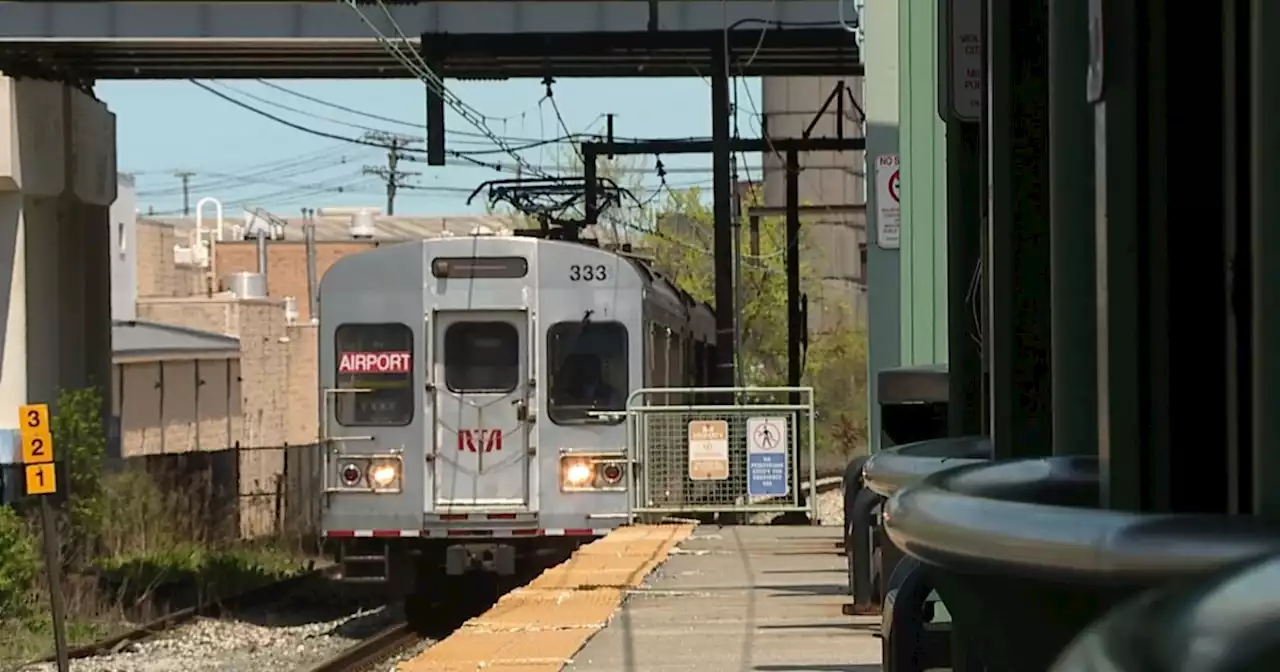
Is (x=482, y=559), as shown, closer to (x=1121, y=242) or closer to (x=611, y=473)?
(x=611, y=473)

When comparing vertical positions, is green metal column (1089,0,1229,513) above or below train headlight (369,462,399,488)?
above

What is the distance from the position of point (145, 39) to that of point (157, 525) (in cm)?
632

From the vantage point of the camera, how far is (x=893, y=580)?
245cm

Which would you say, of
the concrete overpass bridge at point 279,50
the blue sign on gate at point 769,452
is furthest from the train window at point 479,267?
the concrete overpass bridge at point 279,50

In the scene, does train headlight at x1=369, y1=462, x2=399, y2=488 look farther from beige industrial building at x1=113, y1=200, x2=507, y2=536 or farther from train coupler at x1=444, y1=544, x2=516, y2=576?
beige industrial building at x1=113, y1=200, x2=507, y2=536

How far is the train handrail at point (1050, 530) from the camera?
3.77 ft

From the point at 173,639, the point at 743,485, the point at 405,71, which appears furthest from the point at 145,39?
the point at 743,485

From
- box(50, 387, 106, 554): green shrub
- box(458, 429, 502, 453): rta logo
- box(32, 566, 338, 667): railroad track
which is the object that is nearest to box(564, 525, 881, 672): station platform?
box(458, 429, 502, 453): rta logo

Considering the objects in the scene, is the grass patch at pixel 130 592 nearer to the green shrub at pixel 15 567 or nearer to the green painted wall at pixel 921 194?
the green shrub at pixel 15 567

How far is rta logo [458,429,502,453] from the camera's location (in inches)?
620

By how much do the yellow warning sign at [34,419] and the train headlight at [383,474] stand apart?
260 centimetres

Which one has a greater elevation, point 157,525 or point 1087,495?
point 1087,495

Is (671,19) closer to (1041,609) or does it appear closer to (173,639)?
(173,639)

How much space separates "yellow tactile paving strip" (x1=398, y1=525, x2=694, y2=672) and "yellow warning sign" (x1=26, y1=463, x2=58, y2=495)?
4.99 m
